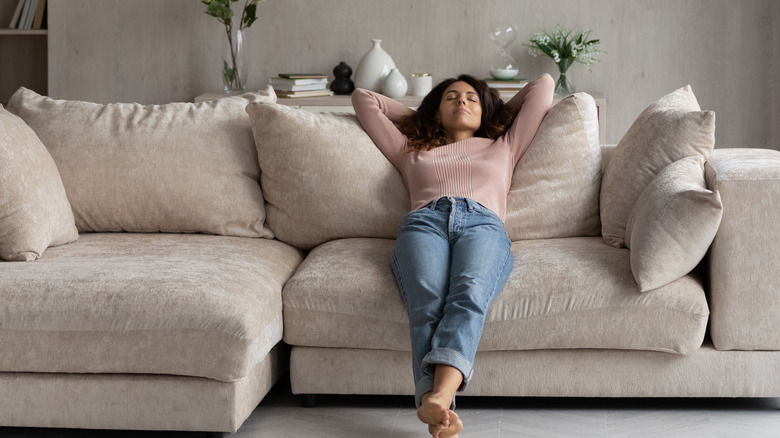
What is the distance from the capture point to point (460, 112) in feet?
9.83

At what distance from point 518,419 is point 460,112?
1032mm

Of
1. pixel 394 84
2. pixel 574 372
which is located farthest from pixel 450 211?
pixel 394 84

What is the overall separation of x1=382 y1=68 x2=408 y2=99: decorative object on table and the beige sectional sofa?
4.86 ft

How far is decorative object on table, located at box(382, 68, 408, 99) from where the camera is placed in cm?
446

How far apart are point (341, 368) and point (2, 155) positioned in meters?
1.13

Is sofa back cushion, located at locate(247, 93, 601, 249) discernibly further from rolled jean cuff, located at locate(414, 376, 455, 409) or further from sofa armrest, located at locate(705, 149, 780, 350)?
rolled jean cuff, located at locate(414, 376, 455, 409)

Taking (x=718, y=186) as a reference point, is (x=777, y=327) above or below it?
below

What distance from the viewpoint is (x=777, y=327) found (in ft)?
7.82

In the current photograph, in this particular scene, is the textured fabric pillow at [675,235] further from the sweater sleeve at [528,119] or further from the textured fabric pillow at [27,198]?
the textured fabric pillow at [27,198]

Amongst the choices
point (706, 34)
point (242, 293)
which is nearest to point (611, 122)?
point (706, 34)

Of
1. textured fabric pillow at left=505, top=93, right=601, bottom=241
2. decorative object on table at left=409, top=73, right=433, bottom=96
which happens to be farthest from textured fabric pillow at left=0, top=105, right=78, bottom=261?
decorative object on table at left=409, top=73, right=433, bottom=96

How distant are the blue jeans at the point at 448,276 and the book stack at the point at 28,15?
124 inches

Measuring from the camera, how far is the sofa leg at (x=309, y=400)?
2.53 meters

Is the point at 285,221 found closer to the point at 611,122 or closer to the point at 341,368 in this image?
the point at 341,368
